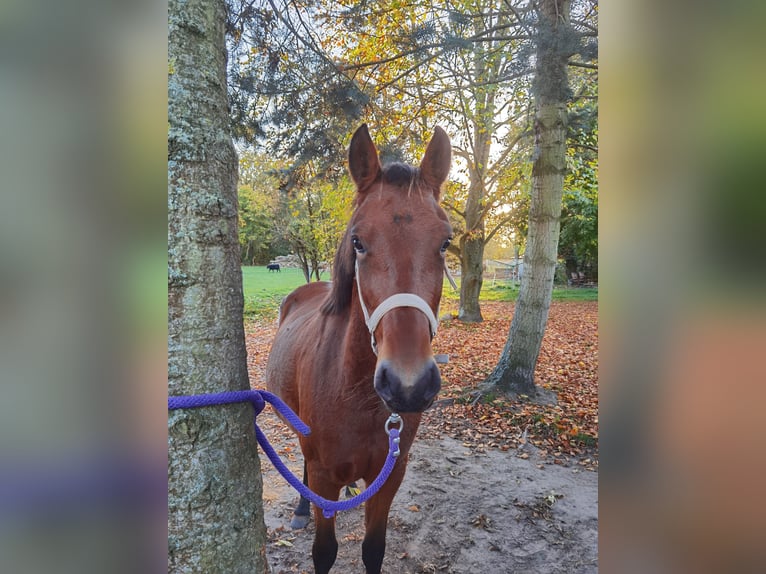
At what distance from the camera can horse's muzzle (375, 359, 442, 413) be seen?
1.37 metres

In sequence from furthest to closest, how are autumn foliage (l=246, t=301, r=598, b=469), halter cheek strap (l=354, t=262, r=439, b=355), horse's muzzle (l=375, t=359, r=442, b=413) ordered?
autumn foliage (l=246, t=301, r=598, b=469) < halter cheek strap (l=354, t=262, r=439, b=355) < horse's muzzle (l=375, t=359, r=442, b=413)

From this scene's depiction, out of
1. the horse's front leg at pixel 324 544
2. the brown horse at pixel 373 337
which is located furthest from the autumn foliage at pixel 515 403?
the brown horse at pixel 373 337

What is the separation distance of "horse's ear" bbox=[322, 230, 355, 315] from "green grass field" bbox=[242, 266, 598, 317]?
12357 mm

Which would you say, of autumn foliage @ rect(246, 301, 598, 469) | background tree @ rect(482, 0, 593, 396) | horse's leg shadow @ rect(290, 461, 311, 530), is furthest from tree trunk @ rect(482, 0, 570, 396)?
horse's leg shadow @ rect(290, 461, 311, 530)

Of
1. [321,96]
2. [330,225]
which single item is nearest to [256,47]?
[321,96]

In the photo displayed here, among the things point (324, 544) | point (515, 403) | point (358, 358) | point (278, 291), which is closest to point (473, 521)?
point (324, 544)

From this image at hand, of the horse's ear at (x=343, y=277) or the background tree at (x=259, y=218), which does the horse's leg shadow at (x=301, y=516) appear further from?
the background tree at (x=259, y=218)

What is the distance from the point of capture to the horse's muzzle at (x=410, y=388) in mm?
1371

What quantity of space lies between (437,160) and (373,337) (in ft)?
3.50

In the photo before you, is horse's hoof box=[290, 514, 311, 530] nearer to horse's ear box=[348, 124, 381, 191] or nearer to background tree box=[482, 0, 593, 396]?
horse's ear box=[348, 124, 381, 191]

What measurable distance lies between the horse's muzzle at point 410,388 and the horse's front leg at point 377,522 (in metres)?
1.20
